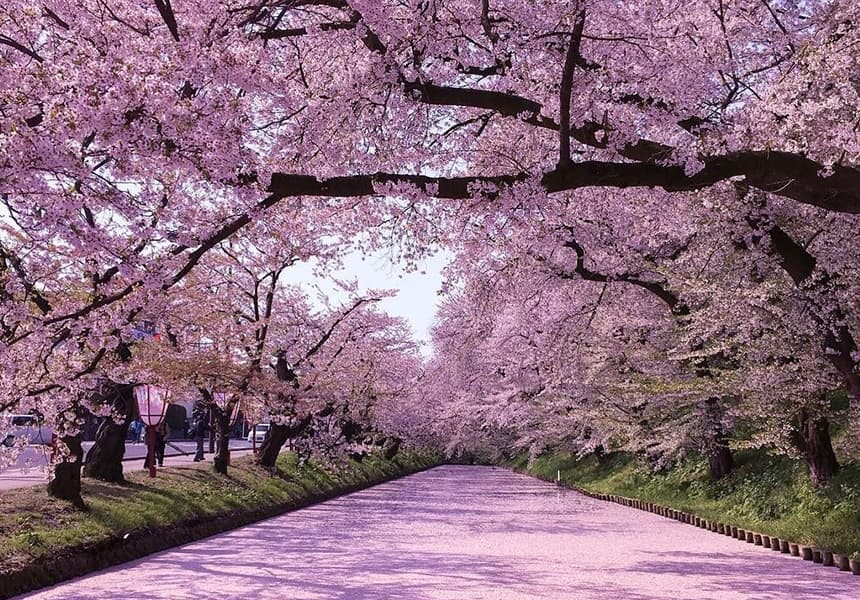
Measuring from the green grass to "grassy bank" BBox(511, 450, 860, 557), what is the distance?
986 centimetres

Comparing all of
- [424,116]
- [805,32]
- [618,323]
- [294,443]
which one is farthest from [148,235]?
[294,443]

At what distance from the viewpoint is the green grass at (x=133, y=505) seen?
10.1 meters

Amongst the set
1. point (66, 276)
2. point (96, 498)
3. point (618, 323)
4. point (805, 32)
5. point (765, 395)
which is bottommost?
point (96, 498)

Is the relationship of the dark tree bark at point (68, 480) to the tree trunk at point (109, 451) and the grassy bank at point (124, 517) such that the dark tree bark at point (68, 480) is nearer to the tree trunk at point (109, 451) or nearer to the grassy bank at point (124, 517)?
the grassy bank at point (124, 517)

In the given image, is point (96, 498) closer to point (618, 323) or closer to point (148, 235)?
point (148, 235)

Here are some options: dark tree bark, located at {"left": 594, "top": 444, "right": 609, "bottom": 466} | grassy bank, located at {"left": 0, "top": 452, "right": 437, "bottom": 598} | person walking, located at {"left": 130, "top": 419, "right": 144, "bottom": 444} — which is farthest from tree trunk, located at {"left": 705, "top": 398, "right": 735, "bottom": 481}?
person walking, located at {"left": 130, "top": 419, "right": 144, "bottom": 444}

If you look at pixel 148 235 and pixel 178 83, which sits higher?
pixel 178 83

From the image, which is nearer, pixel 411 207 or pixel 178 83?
pixel 178 83

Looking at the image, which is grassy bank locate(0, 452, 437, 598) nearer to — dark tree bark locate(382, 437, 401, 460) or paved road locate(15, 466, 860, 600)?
paved road locate(15, 466, 860, 600)

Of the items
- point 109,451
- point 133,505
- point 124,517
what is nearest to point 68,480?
point 124,517

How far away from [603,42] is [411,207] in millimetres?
2956

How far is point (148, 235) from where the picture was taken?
24.1 feet

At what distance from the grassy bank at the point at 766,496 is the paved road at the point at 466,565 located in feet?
2.17

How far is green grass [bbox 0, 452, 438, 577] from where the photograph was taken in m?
10.1
